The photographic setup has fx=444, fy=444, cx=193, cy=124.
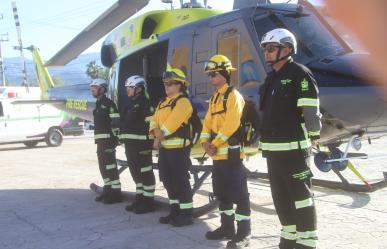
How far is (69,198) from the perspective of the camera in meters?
7.52

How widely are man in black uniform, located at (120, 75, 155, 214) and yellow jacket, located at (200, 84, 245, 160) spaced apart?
1694 millimetres

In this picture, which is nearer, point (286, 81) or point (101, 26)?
point (286, 81)

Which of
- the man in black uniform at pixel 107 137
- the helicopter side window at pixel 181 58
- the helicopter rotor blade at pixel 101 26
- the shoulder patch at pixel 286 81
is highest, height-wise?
the helicopter rotor blade at pixel 101 26

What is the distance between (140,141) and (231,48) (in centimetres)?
184

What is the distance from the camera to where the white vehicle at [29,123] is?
1864cm

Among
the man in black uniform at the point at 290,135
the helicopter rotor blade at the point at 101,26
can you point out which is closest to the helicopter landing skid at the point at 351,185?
the man in black uniform at the point at 290,135

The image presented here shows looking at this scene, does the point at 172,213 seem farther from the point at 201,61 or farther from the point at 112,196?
the point at 201,61

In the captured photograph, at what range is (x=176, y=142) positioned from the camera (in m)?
5.26

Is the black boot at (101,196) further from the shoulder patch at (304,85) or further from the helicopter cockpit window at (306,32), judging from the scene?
the shoulder patch at (304,85)

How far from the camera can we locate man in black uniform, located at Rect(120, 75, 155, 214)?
611 centimetres

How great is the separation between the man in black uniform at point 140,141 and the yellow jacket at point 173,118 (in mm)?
798

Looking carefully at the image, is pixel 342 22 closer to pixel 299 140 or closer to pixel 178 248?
pixel 299 140

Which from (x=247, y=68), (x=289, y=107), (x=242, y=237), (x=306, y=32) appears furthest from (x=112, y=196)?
(x=289, y=107)

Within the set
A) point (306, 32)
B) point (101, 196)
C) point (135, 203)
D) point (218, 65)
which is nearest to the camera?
point (218, 65)
